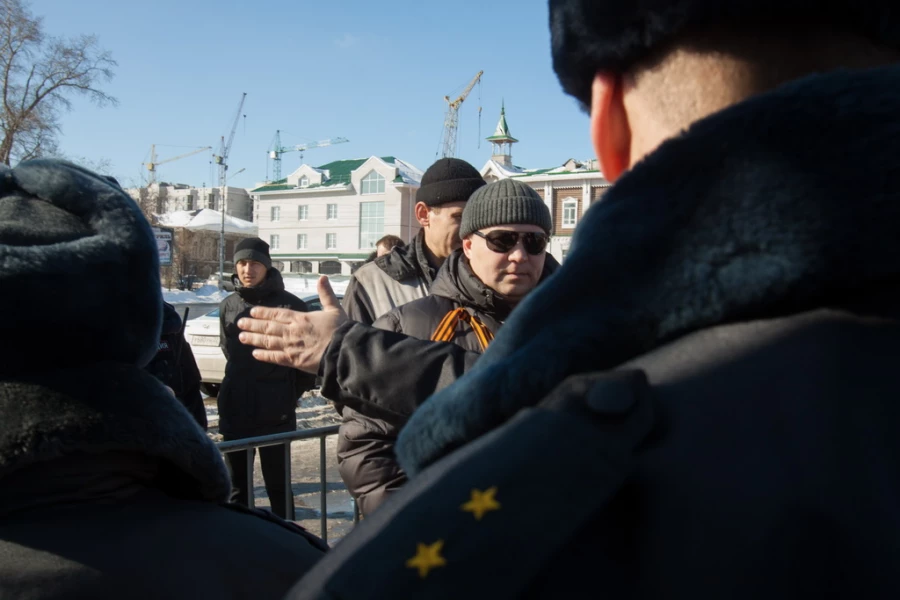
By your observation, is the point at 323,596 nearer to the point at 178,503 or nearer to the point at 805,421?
the point at 805,421

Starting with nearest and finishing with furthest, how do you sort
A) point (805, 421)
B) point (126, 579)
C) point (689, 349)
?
point (805, 421), point (689, 349), point (126, 579)

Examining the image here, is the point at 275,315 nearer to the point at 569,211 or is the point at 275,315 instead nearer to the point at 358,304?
the point at 358,304

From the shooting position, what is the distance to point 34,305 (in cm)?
137

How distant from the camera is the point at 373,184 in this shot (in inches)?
2069

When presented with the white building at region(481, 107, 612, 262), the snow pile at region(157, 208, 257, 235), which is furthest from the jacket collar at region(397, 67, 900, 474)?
the snow pile at region(157, 208, 257, 235)

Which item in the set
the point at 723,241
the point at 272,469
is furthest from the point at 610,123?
the point at 272,469

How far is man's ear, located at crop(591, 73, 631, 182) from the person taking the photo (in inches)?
37.3

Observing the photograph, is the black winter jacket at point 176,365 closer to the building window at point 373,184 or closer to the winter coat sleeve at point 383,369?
the winter coat sleeve at point 383,369

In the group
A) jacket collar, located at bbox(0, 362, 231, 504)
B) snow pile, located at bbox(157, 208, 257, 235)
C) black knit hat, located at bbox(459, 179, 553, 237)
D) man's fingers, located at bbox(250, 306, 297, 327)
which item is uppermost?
snow pile, located at bbox(157, 208, 257, 235)

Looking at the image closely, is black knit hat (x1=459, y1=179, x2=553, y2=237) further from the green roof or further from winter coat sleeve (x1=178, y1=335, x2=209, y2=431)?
the green roof

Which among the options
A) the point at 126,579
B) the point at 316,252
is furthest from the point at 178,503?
the point at 316,252

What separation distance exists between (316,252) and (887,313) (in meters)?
56.0

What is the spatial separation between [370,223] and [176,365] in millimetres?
48216

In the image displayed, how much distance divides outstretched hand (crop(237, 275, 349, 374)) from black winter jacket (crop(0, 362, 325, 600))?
0.47 m
